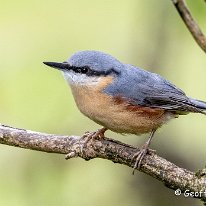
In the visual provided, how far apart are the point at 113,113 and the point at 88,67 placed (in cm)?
43

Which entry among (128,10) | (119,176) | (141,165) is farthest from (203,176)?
(128,10)

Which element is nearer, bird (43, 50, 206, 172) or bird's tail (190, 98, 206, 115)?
bird (43, 50, 206, 172)

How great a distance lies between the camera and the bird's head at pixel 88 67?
204 inches

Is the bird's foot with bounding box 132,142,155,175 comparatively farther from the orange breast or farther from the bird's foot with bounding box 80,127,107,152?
the bird's foot with bounding box 80,127,107,152

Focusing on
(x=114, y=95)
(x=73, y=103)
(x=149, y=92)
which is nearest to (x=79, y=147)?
(x=114, y=95)

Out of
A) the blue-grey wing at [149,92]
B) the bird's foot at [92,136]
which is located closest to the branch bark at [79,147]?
the bird's foot at [92,136]

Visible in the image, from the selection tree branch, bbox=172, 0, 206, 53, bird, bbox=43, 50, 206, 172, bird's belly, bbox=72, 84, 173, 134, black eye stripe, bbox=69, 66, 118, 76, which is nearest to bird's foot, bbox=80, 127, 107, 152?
bird, bbox=43, 50, 206, 172

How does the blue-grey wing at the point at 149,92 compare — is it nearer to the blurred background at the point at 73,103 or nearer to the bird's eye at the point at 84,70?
the bird's eye at the point at 84,70

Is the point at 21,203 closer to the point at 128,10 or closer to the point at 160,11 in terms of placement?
the point at 160,11

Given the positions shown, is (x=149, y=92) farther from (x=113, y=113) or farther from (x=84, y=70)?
(x=84, y=70)

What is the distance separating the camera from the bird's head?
5184 millimetres

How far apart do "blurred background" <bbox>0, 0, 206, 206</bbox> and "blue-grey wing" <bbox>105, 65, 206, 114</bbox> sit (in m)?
0.80

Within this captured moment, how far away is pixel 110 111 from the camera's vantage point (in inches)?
205

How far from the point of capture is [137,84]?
5.46 metres
